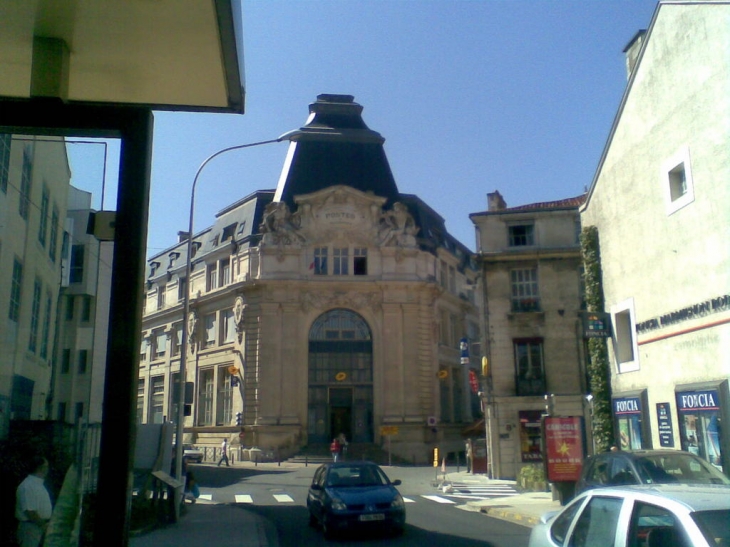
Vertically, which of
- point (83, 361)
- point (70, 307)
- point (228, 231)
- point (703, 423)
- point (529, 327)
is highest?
point (228, 231)

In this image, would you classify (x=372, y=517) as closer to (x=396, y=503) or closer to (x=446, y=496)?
(x=396, y=503)

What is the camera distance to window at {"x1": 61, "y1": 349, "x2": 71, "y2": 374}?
3.58 metres

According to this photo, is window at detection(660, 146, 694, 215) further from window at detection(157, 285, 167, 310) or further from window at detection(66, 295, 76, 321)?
window at detection(157, 285, 167, 310)

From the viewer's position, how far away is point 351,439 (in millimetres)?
47938

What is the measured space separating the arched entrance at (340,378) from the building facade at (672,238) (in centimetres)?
2878

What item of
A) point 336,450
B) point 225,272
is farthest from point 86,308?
point 225,272

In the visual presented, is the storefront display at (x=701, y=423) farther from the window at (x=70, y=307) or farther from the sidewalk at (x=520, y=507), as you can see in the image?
the window at (x=70, y=307)

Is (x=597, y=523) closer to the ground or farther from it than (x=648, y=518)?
closer to the ground

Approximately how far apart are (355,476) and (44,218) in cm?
1457

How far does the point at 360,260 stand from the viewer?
5044 cm

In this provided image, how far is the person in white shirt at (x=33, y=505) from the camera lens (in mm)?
3350

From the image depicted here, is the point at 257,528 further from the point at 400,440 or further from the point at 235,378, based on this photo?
the point at 235,378

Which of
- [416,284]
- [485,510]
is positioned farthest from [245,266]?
[485,510]

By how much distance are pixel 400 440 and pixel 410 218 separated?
52.3 feet
